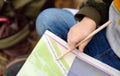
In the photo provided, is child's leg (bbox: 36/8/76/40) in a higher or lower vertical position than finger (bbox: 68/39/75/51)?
lower

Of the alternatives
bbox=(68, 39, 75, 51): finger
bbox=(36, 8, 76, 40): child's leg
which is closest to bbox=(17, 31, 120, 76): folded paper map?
bbox=(68, 39, 75, 51): finger

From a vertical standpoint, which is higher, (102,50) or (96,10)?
(96,10)

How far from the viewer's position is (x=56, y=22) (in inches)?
41.5

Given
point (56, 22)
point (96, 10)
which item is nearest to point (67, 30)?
point (56, 22)

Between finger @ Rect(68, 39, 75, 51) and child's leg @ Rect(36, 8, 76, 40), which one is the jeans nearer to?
child's leg @ Rect(36, 8, 76, 40)

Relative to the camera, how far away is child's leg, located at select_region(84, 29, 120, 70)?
36.1 inches

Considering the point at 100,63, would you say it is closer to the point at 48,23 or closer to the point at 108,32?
the point at 108,32

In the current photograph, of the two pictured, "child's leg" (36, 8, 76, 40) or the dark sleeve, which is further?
"child's leg" (36, 8, 76, 40)

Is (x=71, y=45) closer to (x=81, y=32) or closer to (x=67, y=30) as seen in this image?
(x=81, y=32)

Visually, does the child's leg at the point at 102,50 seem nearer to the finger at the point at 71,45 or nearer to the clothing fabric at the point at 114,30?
the clothing fabric at the point at 114,30

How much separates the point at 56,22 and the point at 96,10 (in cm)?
18

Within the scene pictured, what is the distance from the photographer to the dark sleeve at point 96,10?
2.99 ft

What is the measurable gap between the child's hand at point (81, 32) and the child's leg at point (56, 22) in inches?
6.2

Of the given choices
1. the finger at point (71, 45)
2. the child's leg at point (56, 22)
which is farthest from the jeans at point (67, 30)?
the finger at point (71, 45)
